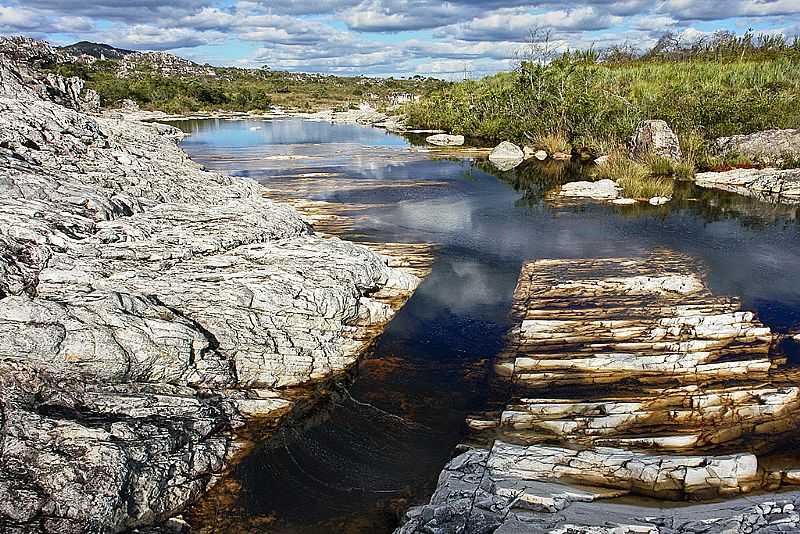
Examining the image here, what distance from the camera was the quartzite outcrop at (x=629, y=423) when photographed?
6516mm

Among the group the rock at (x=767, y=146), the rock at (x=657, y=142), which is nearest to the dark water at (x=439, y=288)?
the rock at (x=657, y=142)

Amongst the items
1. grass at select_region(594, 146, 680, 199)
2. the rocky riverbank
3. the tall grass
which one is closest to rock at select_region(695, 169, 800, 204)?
grass at select_region(594, 146, 680, 199)

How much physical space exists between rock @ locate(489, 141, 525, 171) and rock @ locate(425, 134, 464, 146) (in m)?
6.38

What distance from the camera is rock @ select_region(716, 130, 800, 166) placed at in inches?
1043

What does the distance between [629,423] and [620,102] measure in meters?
30.3

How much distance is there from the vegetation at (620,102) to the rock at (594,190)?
22.2 feet

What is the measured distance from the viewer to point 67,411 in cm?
795

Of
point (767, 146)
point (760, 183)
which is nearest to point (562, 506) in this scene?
point (760, 183)

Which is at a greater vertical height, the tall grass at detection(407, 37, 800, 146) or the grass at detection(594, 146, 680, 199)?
the tall grass at detection(407, 37, 800, 146)

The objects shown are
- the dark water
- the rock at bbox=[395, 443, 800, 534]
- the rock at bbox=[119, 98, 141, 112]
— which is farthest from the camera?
the rock at bbox=[119, 98, 141, 112]

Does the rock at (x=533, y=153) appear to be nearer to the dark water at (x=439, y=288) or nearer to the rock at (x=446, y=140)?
the dark water at (x=439, y=288)

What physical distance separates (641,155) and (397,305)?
1981cm

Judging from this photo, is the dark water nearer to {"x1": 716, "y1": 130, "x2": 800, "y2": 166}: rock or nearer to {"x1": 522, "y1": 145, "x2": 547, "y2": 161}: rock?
{"x1": 522, "y1": 145, "x2": 547, "y2": 161}: rock

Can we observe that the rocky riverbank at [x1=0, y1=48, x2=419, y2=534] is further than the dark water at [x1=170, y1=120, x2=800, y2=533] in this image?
No
